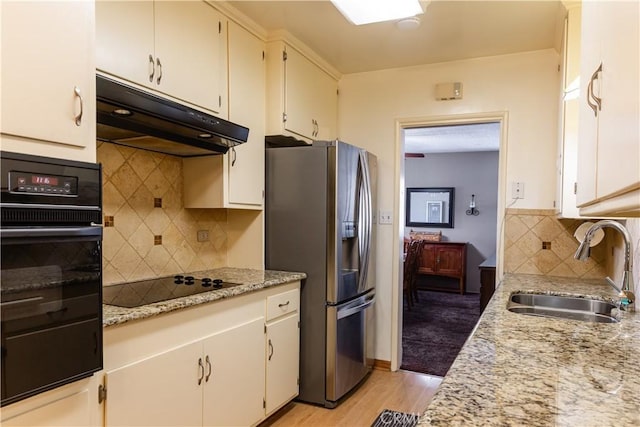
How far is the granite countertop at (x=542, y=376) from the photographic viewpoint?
78 centimetres

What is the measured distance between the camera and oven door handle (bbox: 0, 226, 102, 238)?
105 centimetres

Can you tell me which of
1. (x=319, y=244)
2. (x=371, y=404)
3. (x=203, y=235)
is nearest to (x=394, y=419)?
(x=371, y=404)

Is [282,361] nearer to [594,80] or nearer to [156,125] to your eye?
[156,125]

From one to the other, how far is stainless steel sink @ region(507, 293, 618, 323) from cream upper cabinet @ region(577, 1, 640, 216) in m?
1.08

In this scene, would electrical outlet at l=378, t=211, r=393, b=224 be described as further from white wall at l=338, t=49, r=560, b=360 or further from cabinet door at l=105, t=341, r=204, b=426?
cabinet door at l=105, t=341, r=204, b=426

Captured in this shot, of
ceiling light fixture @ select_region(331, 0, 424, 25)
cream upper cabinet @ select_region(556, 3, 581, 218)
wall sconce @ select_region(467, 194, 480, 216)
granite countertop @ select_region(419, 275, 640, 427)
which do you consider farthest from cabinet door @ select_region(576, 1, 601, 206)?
wall sconce @ select_region(467, 194, 480, 216)

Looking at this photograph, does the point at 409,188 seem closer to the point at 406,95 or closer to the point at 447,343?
the point at 447,343

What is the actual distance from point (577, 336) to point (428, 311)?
14.2ft

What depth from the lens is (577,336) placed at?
53.7 inches

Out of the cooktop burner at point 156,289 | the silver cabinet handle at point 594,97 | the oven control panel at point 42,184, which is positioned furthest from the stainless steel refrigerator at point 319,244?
the silver cabinet handle at point 594,97

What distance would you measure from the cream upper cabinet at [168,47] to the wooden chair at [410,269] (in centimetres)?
390

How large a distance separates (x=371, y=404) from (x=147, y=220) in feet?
6.01

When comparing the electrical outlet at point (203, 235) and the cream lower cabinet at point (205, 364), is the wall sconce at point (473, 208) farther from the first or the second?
the electrical outlet at point (203, 235)

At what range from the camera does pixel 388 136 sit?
10.9ft
